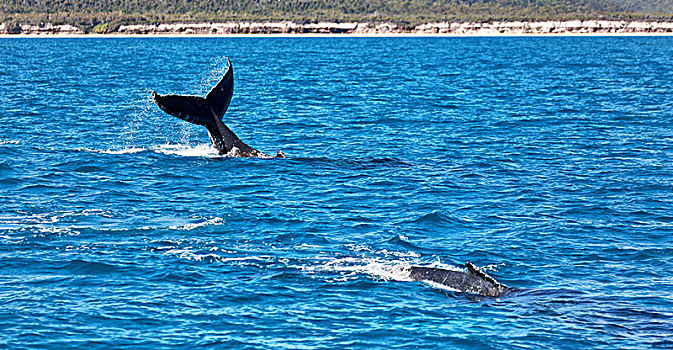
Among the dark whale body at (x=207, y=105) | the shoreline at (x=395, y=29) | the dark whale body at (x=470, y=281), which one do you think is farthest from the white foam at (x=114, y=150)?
the shoreline at (x=395, y=29)

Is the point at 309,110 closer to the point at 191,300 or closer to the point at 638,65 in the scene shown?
the point at 191,300

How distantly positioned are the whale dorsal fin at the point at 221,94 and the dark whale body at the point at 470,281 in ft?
33.7

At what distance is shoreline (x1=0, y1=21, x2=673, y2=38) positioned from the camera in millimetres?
180500

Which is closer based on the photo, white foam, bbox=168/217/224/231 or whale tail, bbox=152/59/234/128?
white foam, bbox=168/217/224/231

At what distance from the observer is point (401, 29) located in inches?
7328

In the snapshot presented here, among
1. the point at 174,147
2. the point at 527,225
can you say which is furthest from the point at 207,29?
the point at 527,225

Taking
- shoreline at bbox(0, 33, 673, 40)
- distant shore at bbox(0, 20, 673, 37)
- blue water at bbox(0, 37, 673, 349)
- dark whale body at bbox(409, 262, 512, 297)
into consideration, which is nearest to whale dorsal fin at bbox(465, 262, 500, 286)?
dark whale body at bbox(409, 262, 512, 297)

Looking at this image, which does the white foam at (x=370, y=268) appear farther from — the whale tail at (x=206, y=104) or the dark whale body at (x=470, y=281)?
the whale tail at (x=206, y=104)

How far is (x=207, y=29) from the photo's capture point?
599ft

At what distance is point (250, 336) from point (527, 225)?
24.5 feet

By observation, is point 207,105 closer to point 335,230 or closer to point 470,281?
point 335,230

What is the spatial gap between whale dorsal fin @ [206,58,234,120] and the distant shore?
16165 centimetres

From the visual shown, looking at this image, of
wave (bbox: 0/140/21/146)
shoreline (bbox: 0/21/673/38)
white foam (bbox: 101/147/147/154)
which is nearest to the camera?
white foam (bbox: 101/147/147/154)

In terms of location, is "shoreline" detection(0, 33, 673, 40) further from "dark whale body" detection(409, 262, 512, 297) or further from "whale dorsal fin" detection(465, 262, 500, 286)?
"whale dorsal fin" detection(465, 262, 500, 286)
